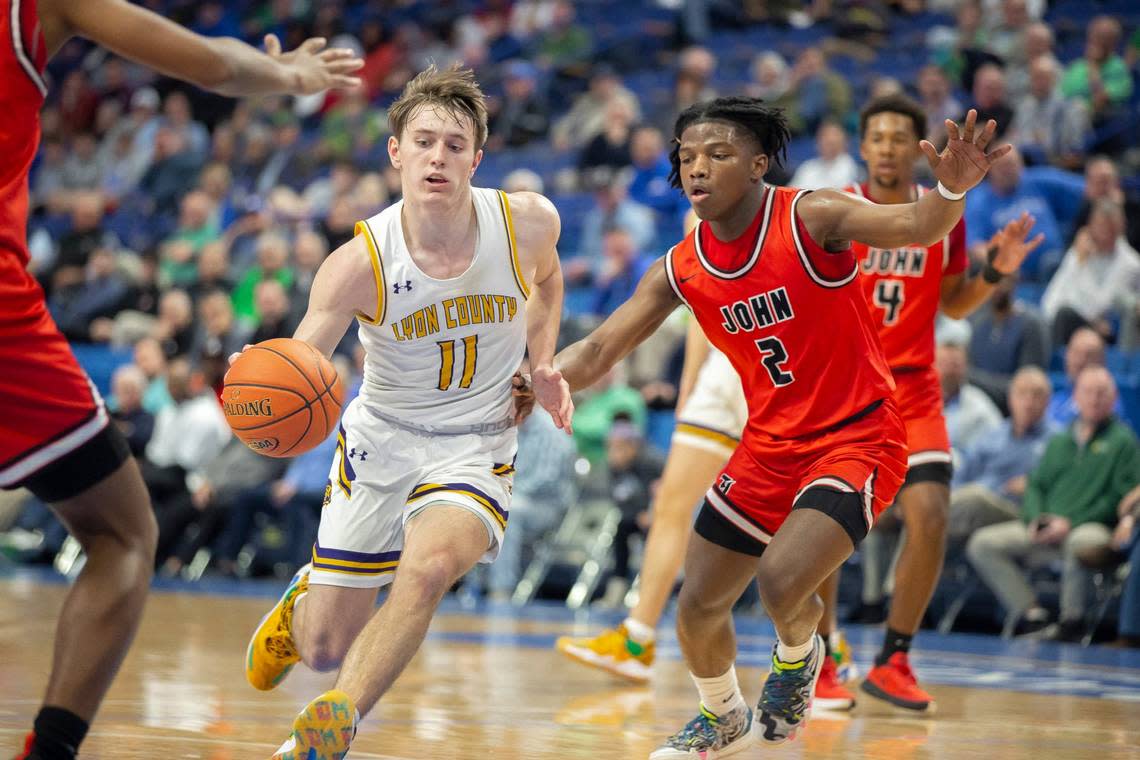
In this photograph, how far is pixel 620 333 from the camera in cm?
505

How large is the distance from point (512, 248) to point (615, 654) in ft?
8.73

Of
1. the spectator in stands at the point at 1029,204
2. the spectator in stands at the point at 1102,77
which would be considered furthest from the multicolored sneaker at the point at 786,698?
the spectator in stands at the point at 1102,77

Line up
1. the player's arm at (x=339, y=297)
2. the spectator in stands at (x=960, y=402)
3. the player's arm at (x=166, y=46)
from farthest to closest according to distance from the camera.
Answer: the spectator in stands at (x=960, y=402) < the player's arm at (x=339, y=297) < the player's arm at (x=166, y=46)

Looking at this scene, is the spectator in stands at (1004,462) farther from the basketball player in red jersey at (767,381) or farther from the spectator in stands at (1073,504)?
the basketball player in red jersey at (767,381)

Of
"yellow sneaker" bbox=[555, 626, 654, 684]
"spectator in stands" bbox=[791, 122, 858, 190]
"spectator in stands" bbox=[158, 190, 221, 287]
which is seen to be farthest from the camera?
"spectator in stands" bbox=[158, 190, 221, 287]

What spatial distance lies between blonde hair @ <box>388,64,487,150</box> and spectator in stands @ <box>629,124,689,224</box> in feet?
28.1

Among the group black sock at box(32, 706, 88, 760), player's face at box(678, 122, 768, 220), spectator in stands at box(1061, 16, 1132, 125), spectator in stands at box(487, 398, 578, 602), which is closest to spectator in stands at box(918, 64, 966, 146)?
spectator in stands at box(1061, 16, 1132, 125)

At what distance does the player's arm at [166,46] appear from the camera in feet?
11.6

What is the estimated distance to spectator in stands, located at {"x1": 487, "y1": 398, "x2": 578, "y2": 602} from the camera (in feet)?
36.0

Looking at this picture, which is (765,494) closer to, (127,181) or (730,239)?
(730,239)

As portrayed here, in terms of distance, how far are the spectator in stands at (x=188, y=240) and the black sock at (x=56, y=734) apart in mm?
11732

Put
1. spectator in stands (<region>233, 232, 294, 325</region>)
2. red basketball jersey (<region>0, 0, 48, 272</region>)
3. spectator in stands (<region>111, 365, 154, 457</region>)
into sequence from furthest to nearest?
spectator in stands (<region>233, 232, 294, 325</region>)
spectator in stands (<region>111, 365, 154, 457</region>)
red basketball jersey (<region>0, 0, 48, 272</region>)

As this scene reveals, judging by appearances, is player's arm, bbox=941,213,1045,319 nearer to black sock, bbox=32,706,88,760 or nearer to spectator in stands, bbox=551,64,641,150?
black sock, bbox=32,706,88,760

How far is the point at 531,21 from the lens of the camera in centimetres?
1747
